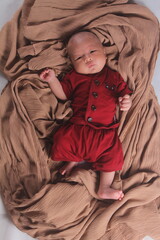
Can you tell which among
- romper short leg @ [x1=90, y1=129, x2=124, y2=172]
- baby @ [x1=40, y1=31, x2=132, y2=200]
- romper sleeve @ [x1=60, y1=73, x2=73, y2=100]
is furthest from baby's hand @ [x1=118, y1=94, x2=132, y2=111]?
romper sleeve @ [x1=60, y1=73, x2=73, y2=100]

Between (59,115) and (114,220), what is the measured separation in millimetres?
523

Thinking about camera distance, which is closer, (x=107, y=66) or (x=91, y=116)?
(x=91, y=116)

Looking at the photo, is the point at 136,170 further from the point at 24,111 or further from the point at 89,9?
the point at 89,9

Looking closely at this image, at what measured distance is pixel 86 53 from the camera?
1282mm

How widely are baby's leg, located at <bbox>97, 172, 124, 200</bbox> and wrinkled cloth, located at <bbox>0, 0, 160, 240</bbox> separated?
0.09ft

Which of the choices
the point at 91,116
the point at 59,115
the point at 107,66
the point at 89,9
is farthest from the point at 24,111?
the point at 89,9

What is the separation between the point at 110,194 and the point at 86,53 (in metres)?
0.62

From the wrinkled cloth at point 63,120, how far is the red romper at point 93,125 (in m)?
0.06

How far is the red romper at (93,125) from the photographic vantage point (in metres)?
1.29

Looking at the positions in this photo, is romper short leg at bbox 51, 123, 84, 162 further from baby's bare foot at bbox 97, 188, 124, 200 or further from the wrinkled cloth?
baby's bare foot at bbox 97, 188, 124, 200

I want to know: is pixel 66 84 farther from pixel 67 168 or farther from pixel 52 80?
pixel 67 168

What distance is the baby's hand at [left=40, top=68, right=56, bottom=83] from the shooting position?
1334mm

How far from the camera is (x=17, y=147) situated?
1307 millimetres

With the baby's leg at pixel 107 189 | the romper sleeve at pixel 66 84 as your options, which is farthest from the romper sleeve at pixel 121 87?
the baby's leg at pixel 107 189
